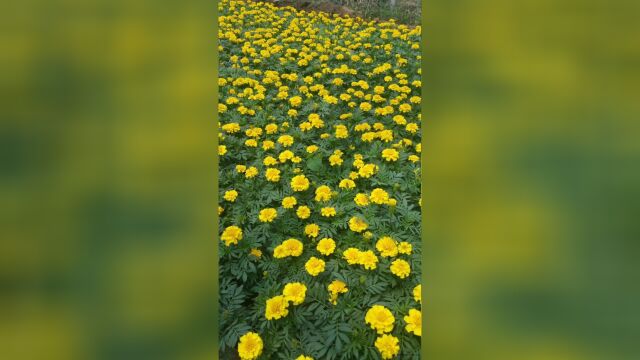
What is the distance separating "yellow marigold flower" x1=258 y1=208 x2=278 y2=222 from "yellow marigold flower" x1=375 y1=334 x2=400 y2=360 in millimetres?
929

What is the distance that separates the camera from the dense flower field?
1726mm

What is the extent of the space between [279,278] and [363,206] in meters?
0.66

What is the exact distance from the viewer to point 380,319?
1689mm

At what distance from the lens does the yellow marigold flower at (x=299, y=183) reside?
260cm
